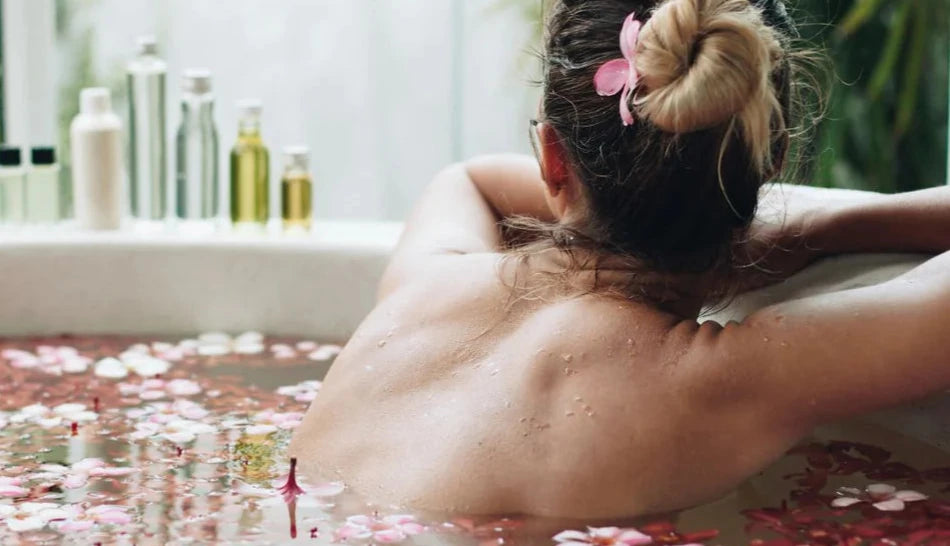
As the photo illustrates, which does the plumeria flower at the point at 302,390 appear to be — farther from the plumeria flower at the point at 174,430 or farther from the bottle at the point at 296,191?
the bottle at the point at 296,191

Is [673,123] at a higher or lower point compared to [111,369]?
higher

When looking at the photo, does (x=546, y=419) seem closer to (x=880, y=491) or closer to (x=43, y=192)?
(x=880, y=491)

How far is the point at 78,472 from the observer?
5.20 feet

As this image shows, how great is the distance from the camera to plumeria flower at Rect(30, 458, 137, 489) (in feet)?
5.10

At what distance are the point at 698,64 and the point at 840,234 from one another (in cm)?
42

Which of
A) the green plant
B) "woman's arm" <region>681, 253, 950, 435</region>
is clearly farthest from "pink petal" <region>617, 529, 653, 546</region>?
the green plant

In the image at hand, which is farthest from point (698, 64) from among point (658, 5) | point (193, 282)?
point (193, 282)

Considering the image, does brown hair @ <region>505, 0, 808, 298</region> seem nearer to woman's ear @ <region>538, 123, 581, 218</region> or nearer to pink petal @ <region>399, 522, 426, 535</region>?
woman's ear @ <region>538, 123, 581, 218</region>

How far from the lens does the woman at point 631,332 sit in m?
1.25

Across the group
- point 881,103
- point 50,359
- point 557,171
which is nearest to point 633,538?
point 557,171

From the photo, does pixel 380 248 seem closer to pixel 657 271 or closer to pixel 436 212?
pixel 436 212

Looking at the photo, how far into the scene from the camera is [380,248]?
7.11 ft

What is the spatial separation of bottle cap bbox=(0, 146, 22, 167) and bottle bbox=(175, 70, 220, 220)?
24 centimetres

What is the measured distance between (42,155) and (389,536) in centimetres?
114
